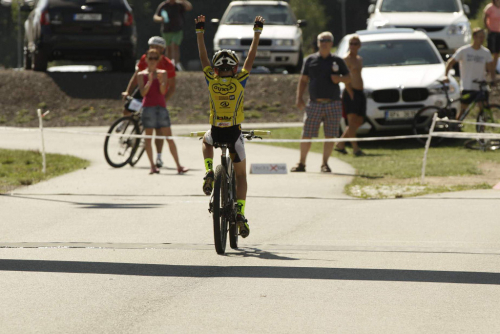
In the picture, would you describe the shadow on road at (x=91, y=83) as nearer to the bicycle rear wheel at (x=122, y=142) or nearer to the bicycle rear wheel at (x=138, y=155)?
the bicycle rear wheel at (x=138, y=155)

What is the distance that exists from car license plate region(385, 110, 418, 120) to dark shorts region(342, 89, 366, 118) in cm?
113

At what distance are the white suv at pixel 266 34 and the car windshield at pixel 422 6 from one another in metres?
2.40

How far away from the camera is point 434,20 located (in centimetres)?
2403

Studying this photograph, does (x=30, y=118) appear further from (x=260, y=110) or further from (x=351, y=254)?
(x=351, y=254)

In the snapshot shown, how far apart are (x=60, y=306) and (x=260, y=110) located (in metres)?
17.9

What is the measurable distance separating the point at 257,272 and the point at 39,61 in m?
19.0

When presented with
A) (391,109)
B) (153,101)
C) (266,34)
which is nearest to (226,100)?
(153,101)

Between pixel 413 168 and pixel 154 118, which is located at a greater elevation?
pixel 154 118

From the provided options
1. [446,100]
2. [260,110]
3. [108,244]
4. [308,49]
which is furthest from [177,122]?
[308,49]

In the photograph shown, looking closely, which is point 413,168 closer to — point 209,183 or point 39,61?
point 209,183

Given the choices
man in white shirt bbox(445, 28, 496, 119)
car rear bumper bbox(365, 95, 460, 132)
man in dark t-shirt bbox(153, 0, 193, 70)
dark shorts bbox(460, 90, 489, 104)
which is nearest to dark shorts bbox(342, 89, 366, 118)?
car rear bumper bbox(365, 95, 460, 132)

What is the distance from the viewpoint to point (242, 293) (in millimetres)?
6816

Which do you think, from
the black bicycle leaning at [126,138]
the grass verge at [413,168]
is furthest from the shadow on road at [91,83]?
the black bicycle leaning at [126,138]

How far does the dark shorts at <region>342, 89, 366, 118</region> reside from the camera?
16922mm
